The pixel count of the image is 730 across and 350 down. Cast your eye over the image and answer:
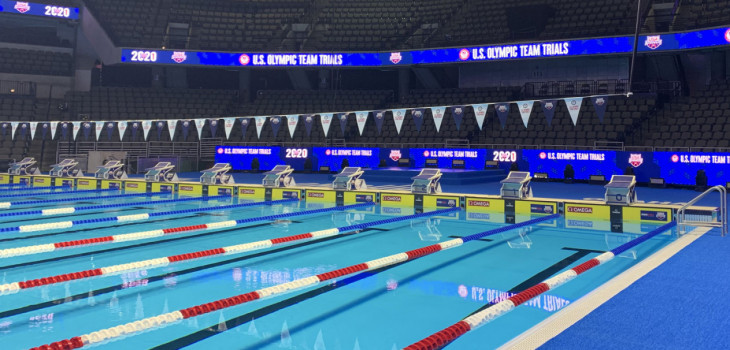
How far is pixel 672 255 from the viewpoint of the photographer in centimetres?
649

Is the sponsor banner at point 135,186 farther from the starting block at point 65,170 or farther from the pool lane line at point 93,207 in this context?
the starting block at point 65,170

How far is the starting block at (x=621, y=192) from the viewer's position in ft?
34.9

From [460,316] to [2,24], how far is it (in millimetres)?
31185

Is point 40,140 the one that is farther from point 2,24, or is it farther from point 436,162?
point 436,162

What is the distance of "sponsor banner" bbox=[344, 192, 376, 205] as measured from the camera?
1341 cm

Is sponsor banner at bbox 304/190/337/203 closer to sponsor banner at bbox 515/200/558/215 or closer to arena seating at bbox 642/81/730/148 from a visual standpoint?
sponsor banner at bbox 515/200/558/215

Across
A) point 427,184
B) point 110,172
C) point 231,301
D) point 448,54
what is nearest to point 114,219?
point 231,301

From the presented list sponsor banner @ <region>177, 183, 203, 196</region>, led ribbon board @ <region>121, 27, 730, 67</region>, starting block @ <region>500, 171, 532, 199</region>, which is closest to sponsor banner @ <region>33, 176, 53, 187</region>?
sponsor banner @ <region>177, 183, 203, 196</region>

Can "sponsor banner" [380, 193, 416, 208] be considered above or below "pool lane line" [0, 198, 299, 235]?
above

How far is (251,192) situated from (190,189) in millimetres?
2207

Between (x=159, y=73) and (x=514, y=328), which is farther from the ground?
(x=159, y=73)

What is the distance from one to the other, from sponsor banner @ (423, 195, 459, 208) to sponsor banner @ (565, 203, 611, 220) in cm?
234

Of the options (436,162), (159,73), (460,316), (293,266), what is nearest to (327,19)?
(159,73)

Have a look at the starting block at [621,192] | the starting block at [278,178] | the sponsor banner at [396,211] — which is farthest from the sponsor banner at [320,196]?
the starting block at [621,192]
